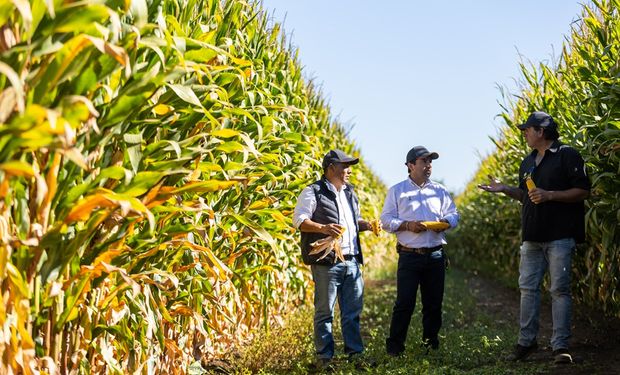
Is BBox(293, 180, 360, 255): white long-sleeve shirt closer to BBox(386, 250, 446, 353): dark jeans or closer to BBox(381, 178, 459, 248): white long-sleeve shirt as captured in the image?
BBox(381, 178, 459, 248): white long-sleeve shirt

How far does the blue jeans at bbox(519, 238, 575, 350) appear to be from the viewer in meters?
5.48

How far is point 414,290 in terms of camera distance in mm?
6191

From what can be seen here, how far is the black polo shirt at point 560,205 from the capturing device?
17.9ft

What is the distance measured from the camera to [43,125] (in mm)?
2406

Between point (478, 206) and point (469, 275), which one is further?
point (469, 275)

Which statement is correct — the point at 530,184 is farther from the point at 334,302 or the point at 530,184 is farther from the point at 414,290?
the point at 334,302

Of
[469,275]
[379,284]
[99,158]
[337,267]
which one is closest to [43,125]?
[99,158]

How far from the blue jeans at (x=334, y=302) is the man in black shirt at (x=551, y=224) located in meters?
1.19

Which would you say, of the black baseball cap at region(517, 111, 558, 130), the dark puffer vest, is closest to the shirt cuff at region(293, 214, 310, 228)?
the dark puffer vest

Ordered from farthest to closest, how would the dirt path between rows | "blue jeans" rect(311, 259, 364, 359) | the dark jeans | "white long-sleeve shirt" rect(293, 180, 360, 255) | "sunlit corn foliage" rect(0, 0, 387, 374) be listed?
1. the dark jeans
2. "blue jeans" rect(311, 259, 364, 359)
3. "white long-sleeve shirt" rect(293, 180, 360, 255)
4. the dirt path between rows
5. "sunlit corn foliage" rect(0, 0, 387, 374)

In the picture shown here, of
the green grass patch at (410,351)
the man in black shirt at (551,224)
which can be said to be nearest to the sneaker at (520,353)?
the man in black shirt at (551,224)

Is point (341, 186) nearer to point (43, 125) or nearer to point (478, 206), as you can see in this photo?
point (43, 125)

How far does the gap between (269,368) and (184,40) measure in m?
3.23

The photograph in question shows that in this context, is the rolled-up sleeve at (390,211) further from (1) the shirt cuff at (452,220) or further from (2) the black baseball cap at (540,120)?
(2) the black baseball cap at (540,120)
